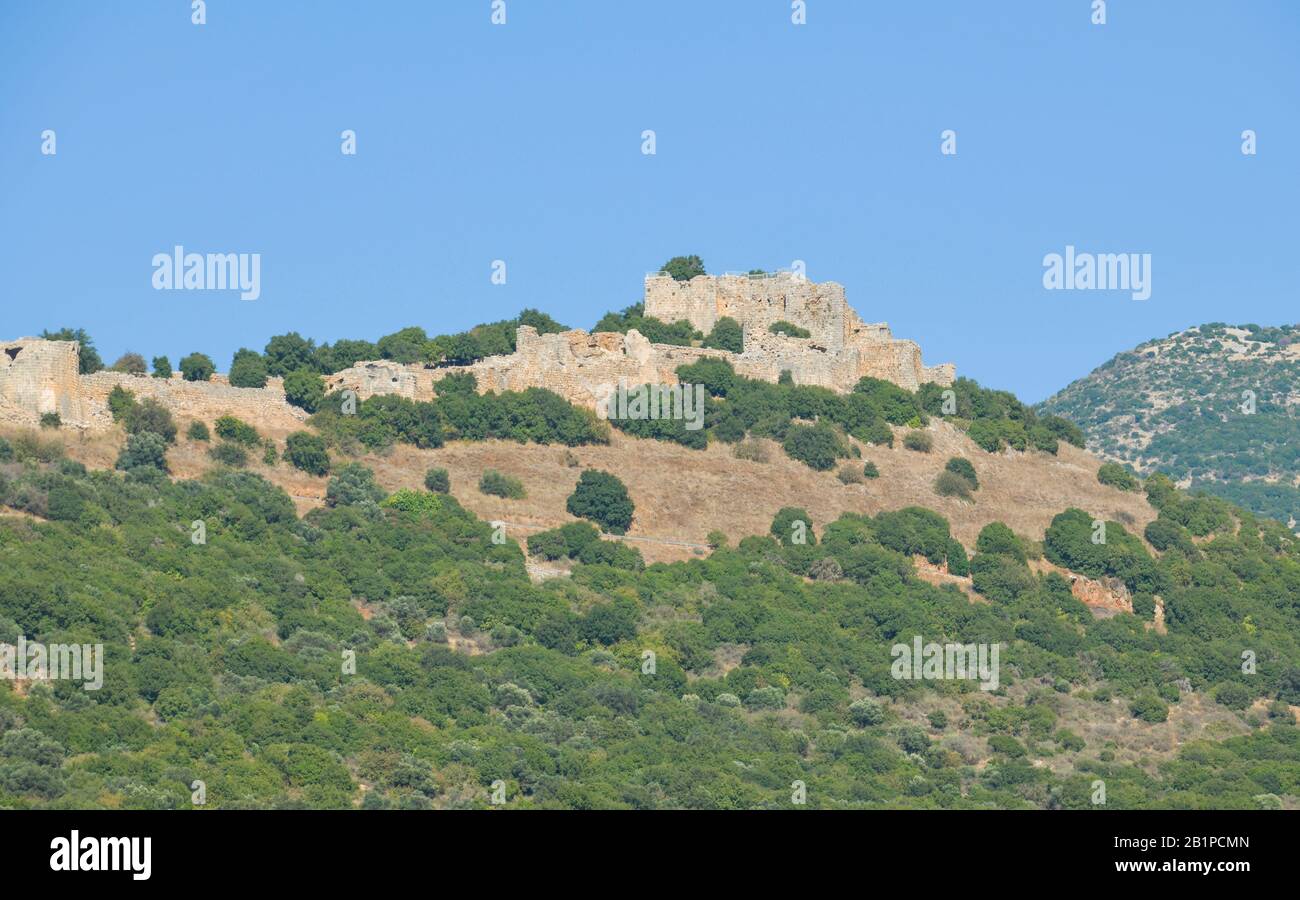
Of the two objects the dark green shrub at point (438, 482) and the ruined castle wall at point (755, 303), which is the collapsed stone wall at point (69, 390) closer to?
the dark green shrub at point (438, 482)

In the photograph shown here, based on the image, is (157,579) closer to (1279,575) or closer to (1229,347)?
(1279,575)

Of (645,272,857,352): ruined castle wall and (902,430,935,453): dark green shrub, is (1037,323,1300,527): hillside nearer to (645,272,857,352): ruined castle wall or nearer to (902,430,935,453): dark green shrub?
(645,272,857,352): ruined castle wall

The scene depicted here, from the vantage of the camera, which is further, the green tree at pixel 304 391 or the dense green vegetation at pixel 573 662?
the green tree at pixel 304 391

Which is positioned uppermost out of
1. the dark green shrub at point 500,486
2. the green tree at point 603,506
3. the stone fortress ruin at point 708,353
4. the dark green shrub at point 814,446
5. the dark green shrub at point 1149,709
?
the stone fortress ruin at point 708,353

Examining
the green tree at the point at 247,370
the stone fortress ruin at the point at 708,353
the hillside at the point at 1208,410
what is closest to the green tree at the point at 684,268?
the stone fortress ruin at the point at 708,353

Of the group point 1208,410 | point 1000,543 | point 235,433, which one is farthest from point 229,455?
point 1208,410

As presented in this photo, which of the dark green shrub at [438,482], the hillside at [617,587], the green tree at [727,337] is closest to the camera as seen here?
the hillside at [617,587]
